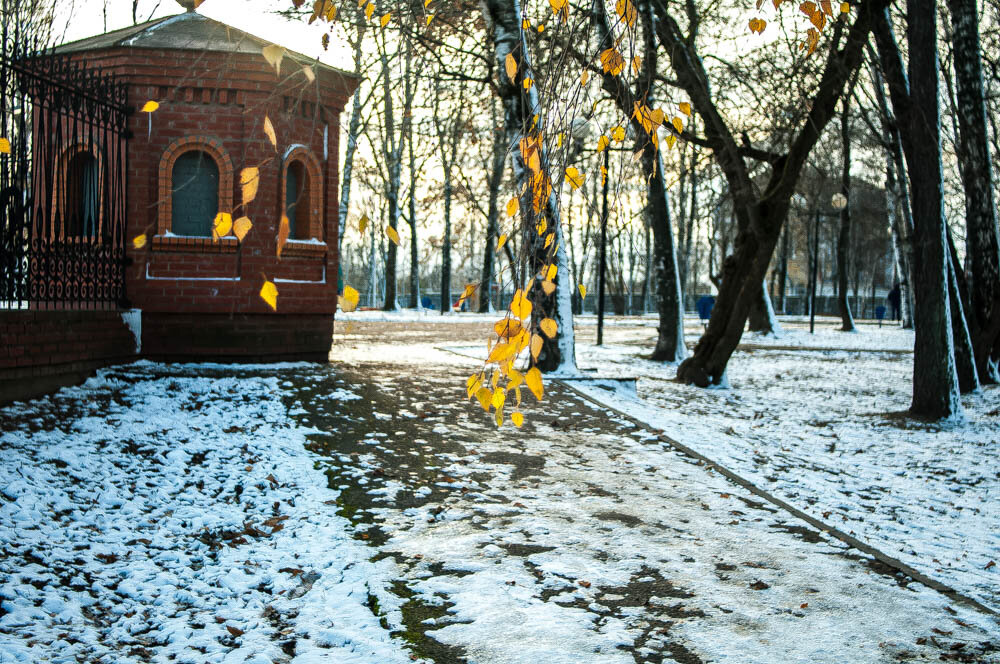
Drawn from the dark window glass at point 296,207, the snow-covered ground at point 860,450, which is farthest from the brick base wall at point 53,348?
the snow-covered ground at point 860,450

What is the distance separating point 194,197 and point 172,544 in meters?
6.01

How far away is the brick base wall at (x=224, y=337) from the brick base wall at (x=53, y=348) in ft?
1.75

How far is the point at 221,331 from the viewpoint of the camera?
926 cm

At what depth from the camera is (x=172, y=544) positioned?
4348mm

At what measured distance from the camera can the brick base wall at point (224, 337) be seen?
8.98 m

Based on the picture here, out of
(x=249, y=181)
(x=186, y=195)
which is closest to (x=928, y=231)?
(x=249, y=181)

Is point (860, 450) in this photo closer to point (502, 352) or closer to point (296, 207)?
point (502, 352)

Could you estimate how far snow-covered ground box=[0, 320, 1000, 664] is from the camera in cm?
329

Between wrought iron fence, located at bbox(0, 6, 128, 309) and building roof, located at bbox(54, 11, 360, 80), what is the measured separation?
0.80 m

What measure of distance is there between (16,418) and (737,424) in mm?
6981

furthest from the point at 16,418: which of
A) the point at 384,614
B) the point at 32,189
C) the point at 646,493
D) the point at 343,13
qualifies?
the point at 343,13

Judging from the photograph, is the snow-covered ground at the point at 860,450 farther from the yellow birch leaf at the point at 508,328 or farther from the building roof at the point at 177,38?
the building roof at the point at 177,38

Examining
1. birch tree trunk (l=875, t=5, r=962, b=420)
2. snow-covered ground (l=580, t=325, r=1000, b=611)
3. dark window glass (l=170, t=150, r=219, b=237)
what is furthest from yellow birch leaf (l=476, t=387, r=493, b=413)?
dark window glass (l=170, t=150, r=219, b=237)

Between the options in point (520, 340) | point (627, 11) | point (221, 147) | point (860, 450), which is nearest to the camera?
point (520, 340)
